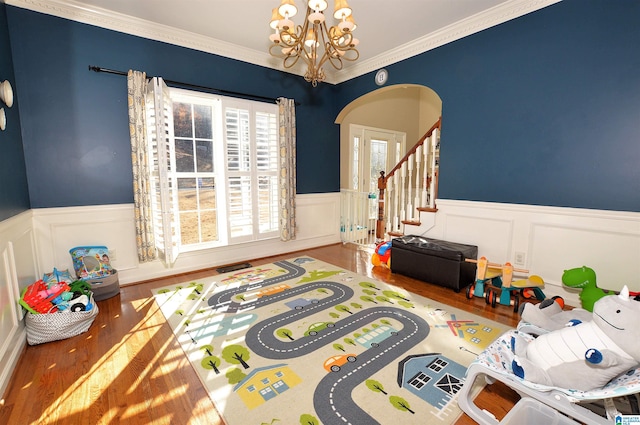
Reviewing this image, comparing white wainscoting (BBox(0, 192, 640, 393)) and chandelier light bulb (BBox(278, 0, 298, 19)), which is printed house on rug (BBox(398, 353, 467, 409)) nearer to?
white wainscoting (BBox(0, 192, 640, 393))

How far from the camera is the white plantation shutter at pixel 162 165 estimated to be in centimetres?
299

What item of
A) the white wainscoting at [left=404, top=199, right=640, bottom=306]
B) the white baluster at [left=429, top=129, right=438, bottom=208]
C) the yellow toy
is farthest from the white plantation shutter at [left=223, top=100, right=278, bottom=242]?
the yellow toy

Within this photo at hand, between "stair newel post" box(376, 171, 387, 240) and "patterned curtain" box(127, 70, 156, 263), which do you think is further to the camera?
"stair newel post" box(376, 171, 387, 240)

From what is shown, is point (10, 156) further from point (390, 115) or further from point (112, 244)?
point (390, 115)

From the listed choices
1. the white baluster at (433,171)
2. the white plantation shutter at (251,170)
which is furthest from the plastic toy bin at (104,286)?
the white baluster at (433,171)

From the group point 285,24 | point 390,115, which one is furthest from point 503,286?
point 390,115

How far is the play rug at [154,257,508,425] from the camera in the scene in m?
1.59

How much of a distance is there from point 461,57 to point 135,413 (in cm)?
419

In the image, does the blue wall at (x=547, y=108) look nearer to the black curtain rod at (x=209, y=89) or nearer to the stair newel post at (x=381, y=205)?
the stair newel post at (x=381, y=205)

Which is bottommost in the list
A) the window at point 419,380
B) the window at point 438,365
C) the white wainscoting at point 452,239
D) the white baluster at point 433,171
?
the window at point 419,380

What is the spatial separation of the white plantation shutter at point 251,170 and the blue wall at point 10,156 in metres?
1.90

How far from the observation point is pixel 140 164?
10.4ft

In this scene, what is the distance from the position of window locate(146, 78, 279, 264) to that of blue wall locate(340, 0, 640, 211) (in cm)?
236

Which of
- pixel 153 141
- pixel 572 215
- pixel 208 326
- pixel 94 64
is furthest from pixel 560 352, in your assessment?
Result: pixel 94 64
